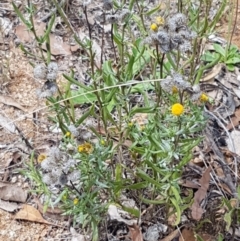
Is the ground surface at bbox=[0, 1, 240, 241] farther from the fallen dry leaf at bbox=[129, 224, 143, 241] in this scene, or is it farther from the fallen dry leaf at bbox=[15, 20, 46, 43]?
the fallen dry leaf at bbox=[129, 224, 143, 241]

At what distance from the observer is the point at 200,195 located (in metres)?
2.03

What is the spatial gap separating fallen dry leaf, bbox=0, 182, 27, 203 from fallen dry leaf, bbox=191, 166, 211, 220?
0.64 metres

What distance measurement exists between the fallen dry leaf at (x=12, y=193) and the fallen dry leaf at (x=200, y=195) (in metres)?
0.64

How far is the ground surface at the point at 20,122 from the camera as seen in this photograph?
6.81ft

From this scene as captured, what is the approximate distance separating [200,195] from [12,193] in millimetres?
707

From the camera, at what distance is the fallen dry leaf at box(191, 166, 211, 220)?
77.1 inches

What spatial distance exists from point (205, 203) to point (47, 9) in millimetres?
1425

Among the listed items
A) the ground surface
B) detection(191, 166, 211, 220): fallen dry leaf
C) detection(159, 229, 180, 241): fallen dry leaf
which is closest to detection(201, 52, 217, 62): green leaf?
the ground surface

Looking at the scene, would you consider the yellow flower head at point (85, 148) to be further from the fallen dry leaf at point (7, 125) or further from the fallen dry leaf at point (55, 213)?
the fallen dry leaf at point (7, 125)

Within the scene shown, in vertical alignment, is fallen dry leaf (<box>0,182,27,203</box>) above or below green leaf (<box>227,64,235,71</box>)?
below

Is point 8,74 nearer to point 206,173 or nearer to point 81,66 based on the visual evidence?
point 81,66

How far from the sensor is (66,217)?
209 centimetres

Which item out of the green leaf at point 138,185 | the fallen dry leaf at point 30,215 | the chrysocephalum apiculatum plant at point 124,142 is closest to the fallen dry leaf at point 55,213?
the fallen dry leaf at point 30,215

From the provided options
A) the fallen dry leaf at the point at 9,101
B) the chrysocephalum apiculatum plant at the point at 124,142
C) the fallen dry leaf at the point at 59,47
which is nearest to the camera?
the chrysocephalum apiculatum plant at the point at 124,142
